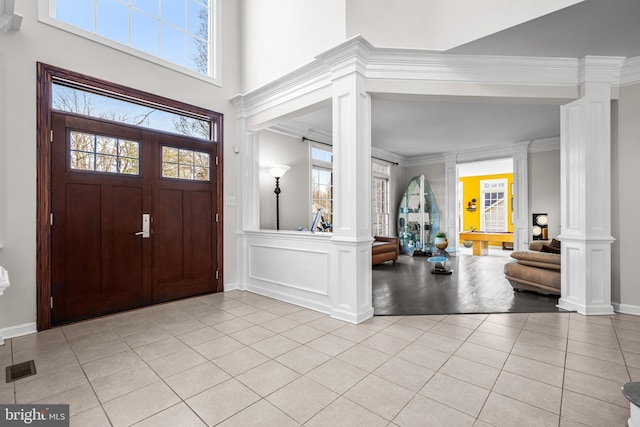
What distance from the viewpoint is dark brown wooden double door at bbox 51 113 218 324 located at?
10.1ft

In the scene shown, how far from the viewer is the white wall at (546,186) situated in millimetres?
6742

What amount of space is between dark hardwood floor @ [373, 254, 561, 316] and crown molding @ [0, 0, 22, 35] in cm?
438

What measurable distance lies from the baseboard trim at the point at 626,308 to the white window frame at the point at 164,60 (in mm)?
5713

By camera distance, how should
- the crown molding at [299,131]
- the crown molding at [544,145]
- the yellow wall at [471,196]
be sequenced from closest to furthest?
1. the crown molding at [299,131]
2. the crown molding at [544,145]
3. the yellow wall at [471,196]

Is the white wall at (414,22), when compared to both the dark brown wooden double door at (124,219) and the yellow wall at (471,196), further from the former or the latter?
the yellow wall at (471,196)

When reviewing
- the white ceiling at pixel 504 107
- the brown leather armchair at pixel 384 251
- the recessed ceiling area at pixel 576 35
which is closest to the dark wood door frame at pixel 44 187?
the white ceiling at pixel 504 107

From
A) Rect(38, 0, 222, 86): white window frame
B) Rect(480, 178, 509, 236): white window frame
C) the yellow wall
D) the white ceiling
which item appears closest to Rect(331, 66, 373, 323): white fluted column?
the white ceiling

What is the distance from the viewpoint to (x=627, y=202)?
11.0 ft

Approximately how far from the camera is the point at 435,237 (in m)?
8.09

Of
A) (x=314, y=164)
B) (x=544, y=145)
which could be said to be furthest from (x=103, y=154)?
(x=544, y=145)

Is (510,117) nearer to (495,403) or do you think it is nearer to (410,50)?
(410,50)

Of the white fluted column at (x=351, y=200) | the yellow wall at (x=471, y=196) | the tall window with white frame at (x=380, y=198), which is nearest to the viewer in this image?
the white fluted column at (x=351, y=200)

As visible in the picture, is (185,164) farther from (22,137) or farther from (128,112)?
(22,137)

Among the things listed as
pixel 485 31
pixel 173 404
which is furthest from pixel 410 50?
pixel 173 404
